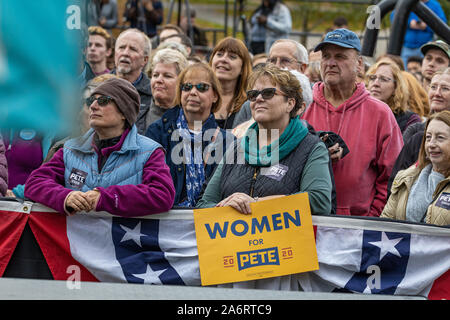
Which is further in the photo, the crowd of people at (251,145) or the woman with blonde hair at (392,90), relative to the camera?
the woman with blonde hair at (392,90)

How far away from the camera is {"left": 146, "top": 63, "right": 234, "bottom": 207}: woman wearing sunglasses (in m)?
4.59

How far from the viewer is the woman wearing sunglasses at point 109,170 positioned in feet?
12.4

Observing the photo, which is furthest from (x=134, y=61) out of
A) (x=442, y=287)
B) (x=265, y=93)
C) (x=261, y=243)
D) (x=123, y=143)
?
(x=442, y=287)

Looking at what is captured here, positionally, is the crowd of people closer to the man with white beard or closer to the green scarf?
the green scarf

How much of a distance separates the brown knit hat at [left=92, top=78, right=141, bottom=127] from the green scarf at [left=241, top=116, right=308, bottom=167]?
0.76m

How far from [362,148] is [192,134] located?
4.12 feet

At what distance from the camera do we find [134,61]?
6434 millimetres

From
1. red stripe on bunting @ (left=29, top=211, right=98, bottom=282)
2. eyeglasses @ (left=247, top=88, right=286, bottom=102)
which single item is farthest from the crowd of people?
red stripe on bunting @ (left=29, top=211, right=98, bottom=282)

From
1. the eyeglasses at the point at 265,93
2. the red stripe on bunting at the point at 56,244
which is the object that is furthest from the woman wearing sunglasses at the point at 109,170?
the eyeglasses at the point at 265,93

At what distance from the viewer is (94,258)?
3928mm

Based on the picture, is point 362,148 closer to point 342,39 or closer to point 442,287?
point 342,39

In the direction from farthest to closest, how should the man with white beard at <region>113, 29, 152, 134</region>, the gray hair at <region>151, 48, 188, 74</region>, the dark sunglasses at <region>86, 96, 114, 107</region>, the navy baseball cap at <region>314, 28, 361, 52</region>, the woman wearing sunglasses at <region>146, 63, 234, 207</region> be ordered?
the man with white beard at <region>113, 29, 152, 134</region>, the gray hair at <region>151, 48, 188, 74</region>, the navy baseball cap at <region>314, 28, 361, 52</region>, the woman wearing sunglasses at <region>146, 63, 234, 207</region>, the dark sunglasses at <region>86, 96, 114, 107</region>

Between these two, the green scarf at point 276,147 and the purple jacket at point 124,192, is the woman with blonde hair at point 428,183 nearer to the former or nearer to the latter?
the green scarf at point 276,147

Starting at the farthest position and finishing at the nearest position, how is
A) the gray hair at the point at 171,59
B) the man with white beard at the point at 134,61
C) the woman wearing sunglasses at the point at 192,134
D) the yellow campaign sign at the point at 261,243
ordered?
the man with white beard at the point at 134,61, the gray hair at the point at 171,59, the woman wearing sunglasses at the point at 192,134, the yellow campaign sign at the point at 261,243
